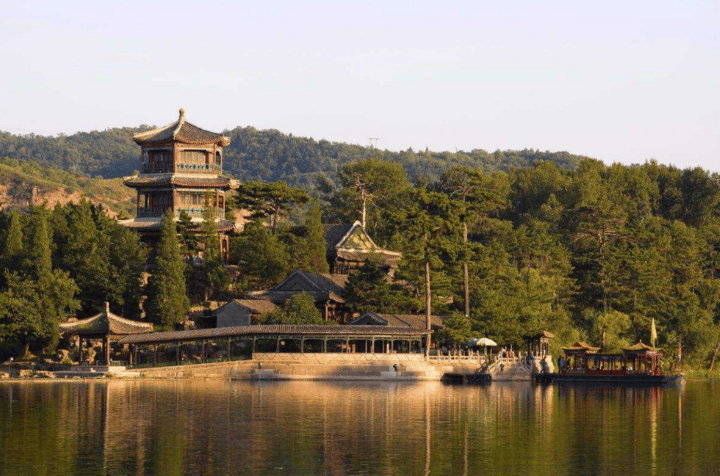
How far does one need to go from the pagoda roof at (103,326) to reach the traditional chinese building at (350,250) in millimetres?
22094

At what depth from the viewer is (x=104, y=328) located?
70.6m

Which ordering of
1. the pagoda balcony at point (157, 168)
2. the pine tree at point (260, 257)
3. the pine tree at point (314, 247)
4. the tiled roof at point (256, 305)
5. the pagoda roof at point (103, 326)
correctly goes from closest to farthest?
the pagoda roof at point (103, 326) → the tiled roof at point (256, 305) → the pine tree at point (260, 257) → the pine tree at point (314, 247) → the pagoda balcony at point (157, 168)

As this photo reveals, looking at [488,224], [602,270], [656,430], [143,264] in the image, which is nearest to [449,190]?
[488,224]

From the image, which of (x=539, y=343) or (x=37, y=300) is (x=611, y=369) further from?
(x=37, y=300)

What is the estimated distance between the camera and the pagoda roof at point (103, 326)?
70.4 metres

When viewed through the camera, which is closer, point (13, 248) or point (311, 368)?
point (311, 368)

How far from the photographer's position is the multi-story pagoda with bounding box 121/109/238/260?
88.1m

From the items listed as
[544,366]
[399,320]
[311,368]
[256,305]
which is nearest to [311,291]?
[256,305]

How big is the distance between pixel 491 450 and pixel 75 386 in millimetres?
31689

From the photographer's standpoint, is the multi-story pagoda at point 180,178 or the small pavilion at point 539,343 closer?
the small pavilion at point 539,343

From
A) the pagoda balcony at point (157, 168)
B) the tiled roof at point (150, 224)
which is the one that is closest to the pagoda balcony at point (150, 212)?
the tiled roof at point (150, 224)

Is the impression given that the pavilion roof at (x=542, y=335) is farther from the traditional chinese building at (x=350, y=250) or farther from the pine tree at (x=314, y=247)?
the pine tree at (x=314, y=247)

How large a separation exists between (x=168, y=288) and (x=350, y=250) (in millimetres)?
18900

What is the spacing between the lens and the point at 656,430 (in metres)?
43.8
